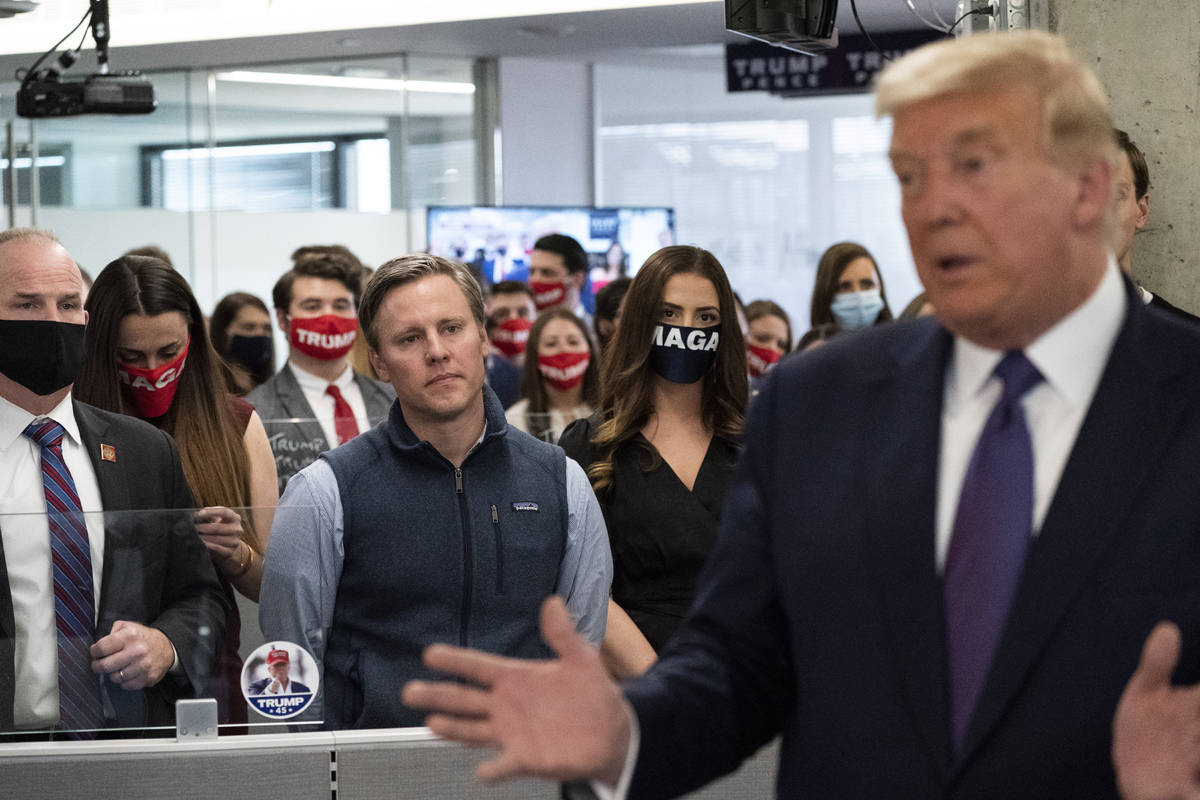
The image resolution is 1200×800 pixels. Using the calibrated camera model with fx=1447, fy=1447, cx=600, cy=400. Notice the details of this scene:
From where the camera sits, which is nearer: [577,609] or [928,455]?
[928,455]

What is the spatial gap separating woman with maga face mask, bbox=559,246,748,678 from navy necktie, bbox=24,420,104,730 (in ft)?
3.78

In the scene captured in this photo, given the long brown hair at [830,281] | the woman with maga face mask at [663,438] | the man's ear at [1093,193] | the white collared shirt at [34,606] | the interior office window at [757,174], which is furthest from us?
the interior office window at [757,174]

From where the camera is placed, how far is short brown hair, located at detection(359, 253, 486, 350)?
118 inches

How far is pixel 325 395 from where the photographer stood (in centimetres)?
494

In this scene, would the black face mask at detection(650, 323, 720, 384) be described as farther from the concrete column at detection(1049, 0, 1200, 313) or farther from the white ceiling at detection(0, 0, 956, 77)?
the white ceiling at detection(0, 0, 956, 77)

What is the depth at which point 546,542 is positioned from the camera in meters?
2.80

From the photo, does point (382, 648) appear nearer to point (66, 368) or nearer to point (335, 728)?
point (335, 728)

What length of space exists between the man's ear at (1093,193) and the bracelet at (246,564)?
5.43 feet

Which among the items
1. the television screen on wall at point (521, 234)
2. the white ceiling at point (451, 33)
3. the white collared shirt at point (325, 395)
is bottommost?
the white collared shirt at point (325, 395)

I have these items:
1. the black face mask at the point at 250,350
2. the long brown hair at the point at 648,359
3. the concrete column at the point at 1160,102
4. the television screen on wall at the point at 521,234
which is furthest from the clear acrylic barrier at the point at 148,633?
the television screen on wall at the point at 521,234

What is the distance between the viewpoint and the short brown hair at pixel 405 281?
2.99 metres

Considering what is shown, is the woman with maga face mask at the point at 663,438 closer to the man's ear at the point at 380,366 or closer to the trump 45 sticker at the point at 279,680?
the man's ear at the point at 380,366

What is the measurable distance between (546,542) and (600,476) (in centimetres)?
62

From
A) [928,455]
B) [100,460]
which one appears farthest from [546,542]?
[928,455]
